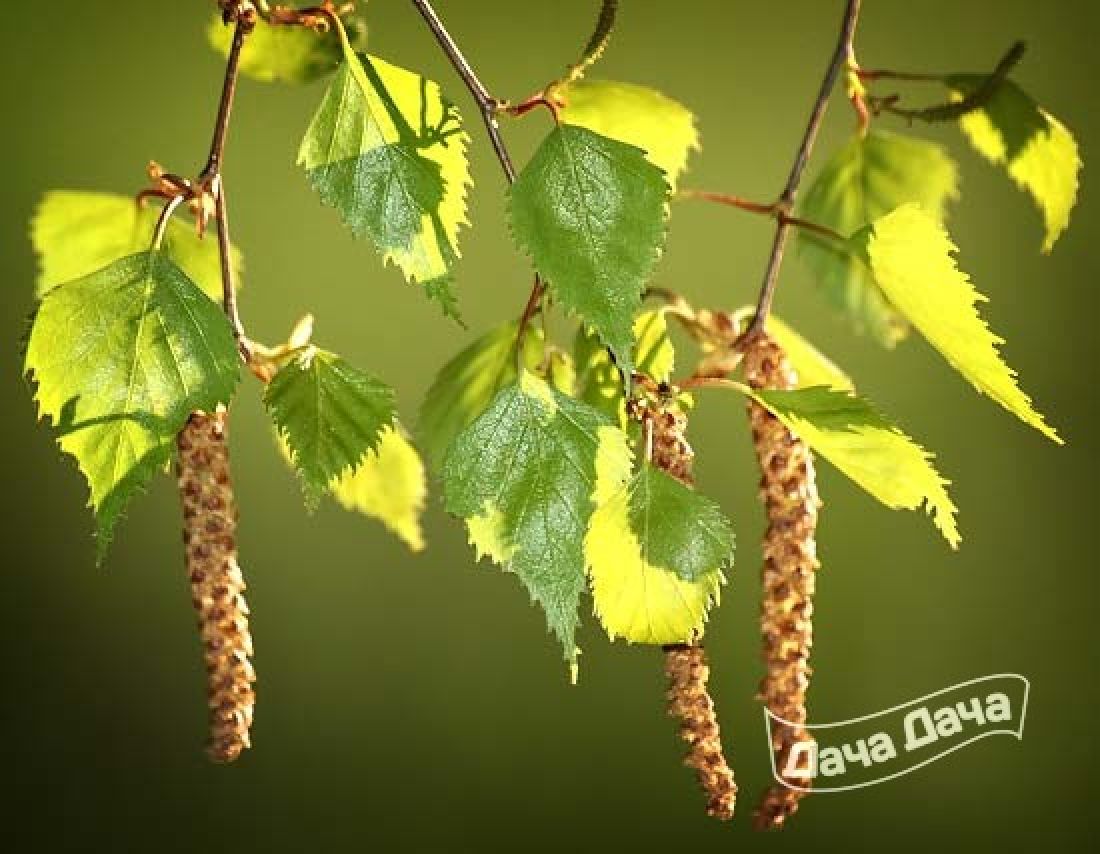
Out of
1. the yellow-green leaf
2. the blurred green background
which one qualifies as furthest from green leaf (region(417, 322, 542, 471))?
the blurred green background

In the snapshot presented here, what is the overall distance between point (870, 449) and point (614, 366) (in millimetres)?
71

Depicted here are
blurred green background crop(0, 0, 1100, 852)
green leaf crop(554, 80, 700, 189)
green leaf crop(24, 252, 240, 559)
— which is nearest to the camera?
green leaf crop(24, 252, 240, 559)

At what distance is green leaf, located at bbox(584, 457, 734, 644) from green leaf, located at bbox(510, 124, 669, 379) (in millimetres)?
34

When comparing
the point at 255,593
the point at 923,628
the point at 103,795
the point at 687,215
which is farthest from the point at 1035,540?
the point at 103,795

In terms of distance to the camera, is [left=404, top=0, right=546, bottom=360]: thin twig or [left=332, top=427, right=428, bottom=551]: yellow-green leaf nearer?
[left=404, top=0, right=546, bottom=360]: thin twig

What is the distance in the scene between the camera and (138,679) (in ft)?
3.34

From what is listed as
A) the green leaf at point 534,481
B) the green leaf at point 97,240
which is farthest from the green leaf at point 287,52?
the green leaf at point 534,481

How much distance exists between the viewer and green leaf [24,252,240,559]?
28cm

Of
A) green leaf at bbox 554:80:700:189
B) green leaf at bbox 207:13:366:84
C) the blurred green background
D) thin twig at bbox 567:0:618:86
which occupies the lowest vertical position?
thin twig at bbox 567:0:618:86

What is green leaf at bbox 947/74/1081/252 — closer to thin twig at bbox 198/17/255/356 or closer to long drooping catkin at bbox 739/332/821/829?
long drooping catkin at bbox 739/332/821/829

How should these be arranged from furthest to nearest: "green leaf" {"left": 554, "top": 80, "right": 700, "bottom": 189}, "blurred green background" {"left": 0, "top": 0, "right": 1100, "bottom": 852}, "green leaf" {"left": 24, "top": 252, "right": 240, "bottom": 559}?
"blurred green background" {"left": 0, "top": 0, "right": 1100, "bottom": 852}, "green leaf" {"left": 554, "top": 80, "right": 700, "bottom": 189}, "green leaf" {"left": 24, "top": 252, "right": 240, "bottom": 559}

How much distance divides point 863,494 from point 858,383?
9 centimetres

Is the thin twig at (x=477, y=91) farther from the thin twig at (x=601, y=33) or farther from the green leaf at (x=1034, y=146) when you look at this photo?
the green leaf at (x=1034, y=146)

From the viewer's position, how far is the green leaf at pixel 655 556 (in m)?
0.30
